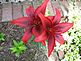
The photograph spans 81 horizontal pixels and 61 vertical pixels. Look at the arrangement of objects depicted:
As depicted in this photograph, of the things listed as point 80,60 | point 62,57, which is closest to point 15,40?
point 62,57

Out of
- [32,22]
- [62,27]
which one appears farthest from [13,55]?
[62,27]

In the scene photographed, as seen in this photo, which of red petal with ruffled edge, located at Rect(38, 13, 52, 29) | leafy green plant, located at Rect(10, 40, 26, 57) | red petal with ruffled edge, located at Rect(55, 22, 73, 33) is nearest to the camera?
red petal with ruffled edge, located at Rect(38, 13, 52, 29)

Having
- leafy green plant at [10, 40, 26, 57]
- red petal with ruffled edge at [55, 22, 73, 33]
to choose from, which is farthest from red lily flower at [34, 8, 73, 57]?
leafy green plant at [10, 40, 26, 57]

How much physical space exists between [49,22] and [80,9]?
1522 mm

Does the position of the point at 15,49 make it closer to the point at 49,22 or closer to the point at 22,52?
the point at 22,52

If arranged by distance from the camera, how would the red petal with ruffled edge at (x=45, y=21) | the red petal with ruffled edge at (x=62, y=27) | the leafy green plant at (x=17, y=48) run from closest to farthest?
the red petal with ruffled edge at (x=45, y=21) < the red petal with ruffled edge at (x=62, y=27) < the leafy green plant at (x=17, y=48)

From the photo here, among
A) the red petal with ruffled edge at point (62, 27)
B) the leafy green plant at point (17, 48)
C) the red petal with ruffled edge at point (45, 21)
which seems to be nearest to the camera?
the red petal with ruffled edge at point (45, 21)

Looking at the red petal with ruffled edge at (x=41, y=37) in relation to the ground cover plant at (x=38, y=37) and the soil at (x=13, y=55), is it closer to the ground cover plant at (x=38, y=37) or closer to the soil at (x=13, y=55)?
the ground cover plant at (x=38, y=37)

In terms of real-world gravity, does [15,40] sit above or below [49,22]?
below

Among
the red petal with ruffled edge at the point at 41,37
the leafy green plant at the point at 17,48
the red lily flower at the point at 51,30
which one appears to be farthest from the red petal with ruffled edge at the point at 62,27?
the leafy green plant at the point at 17,48

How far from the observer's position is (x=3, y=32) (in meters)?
2.47

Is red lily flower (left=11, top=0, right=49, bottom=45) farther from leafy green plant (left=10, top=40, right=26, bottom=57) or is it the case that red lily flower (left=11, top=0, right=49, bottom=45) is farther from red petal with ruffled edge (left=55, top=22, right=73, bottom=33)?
leafy green plant (left=10, top=40, right=26, bottom=57)

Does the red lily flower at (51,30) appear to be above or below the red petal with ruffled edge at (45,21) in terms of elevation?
below

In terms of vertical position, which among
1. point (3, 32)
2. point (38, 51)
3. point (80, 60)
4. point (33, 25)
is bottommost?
point (80, 60)
